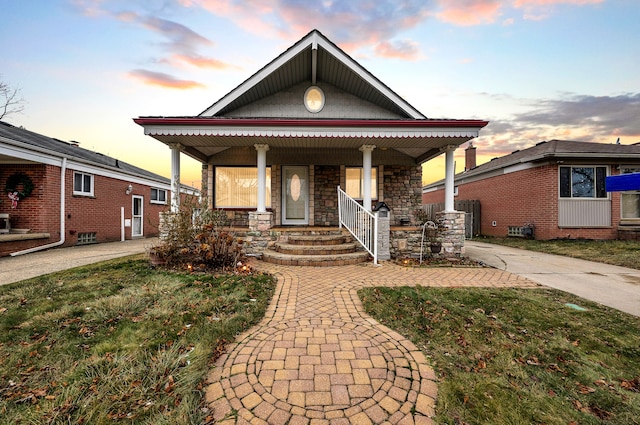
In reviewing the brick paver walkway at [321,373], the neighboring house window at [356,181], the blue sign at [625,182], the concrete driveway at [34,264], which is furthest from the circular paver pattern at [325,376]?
the neighboring house window at [356,181]

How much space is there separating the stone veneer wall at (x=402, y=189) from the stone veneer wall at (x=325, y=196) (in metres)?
2.10

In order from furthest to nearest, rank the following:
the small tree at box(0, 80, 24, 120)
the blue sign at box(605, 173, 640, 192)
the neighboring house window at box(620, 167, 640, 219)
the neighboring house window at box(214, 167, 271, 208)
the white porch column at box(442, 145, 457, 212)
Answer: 1. the small tree at box(0, 80, 24, 120)
2. the neighboring house window at box(620, 167, 640, 219)
3. the neighboring house window at box(214, 167, 271, 208)
4. the white porch column at box(442, 145, 457, 212)
5. the blue sign at box(605, 173, 640, 192)

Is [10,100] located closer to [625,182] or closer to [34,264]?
[34,264]

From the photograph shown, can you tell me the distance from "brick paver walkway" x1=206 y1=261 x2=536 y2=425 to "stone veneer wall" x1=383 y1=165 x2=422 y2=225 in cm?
687

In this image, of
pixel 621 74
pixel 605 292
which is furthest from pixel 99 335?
pixel 621 74

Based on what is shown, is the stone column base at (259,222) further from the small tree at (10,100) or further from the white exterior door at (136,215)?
the small tree at (10,100)

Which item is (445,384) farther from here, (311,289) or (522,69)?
(522,69)

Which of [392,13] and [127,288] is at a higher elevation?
[392,13]

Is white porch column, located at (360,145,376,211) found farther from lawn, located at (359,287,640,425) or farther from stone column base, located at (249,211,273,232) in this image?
lawn, located at (359,287,640,425)

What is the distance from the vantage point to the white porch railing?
643 centimetres

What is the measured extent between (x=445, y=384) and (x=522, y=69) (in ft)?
44.8

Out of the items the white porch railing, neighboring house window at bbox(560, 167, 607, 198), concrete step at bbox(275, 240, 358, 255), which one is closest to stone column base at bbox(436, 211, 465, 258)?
the white porch railing

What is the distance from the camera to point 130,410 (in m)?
1.82

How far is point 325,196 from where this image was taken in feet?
32.2
